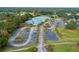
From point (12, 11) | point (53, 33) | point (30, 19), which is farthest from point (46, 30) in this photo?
point (12, 11)

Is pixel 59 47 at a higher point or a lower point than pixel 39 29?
lower

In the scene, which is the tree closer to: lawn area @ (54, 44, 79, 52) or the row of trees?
lawn area @ (54, 44, 79, 52)

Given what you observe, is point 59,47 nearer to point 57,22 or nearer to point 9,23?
point 57,22

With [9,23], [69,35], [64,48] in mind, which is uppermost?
[9,23]

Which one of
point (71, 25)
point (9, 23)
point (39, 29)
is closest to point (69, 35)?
point (71, 25)

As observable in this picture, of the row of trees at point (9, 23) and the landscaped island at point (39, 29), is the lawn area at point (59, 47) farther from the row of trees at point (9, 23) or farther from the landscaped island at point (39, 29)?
the row of trees at point (9, 23)

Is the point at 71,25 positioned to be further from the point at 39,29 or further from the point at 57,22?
the point at 39,29

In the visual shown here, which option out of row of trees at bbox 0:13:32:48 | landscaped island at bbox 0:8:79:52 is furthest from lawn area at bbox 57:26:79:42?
row of trees at bbox 0:13:32:48

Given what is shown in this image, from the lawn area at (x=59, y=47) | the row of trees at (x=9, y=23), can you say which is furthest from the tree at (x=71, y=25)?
the row of trees at (x=9, y=23)

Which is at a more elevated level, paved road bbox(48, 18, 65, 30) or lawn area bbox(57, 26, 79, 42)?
paved road bbox(48, 18, 65, 30)
